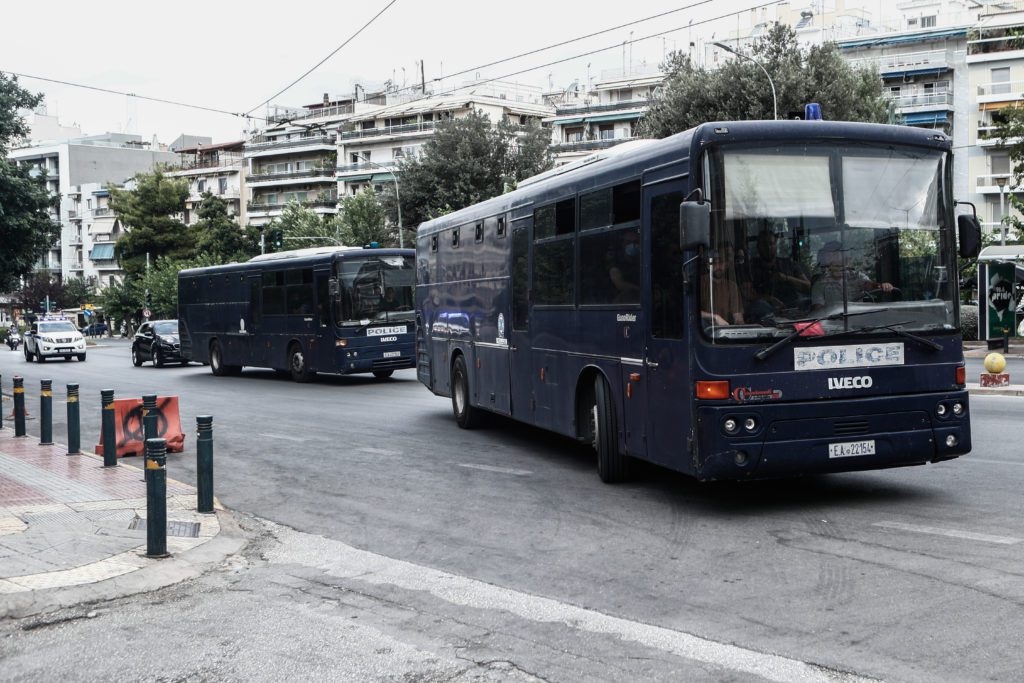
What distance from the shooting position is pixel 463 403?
53.7 ft

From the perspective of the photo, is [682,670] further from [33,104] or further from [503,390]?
[33,104]

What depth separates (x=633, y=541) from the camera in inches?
336

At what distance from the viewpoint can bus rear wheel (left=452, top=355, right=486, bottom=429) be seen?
53.3ft

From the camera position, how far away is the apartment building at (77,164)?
Result: 129750mm

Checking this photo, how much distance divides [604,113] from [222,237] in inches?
1233

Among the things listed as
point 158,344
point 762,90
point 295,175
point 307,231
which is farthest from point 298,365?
point 295,175

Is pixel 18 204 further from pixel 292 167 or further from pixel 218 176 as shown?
pixel 218 176

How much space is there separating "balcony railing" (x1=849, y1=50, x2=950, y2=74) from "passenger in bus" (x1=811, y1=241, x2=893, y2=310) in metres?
Result: 64.5

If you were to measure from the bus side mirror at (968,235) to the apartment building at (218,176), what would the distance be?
9749 centimetres

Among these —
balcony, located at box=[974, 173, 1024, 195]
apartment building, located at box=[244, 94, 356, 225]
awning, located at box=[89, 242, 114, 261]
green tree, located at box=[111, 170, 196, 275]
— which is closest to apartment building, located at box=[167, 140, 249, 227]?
apartment building, located at box=[244, 94, 356, 225]

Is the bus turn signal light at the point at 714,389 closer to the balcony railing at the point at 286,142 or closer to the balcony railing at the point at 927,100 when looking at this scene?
the balcony railing at the point at 927,100

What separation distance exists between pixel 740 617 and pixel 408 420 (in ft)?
39.6

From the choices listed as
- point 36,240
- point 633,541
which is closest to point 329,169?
point 36,240

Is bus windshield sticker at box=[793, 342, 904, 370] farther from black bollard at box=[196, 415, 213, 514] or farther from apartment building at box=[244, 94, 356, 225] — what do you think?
apartment building at box=[244, 94, 356, 225]
